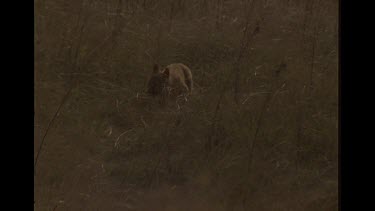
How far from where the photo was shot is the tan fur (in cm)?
282

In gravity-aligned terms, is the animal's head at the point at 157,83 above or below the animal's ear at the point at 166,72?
below

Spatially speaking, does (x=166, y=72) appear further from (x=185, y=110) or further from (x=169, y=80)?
(x=185, y=110)

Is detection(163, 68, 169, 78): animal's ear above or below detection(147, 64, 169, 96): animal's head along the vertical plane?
above

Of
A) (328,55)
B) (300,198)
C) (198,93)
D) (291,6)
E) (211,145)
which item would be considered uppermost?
(291,6)

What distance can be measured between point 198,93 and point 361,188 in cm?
83

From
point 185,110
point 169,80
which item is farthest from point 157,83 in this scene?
point 185,110

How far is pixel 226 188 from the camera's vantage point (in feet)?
9.21

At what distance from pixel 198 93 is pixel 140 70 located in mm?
277

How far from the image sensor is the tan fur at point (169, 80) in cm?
282

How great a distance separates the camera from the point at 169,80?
2.82 meters
